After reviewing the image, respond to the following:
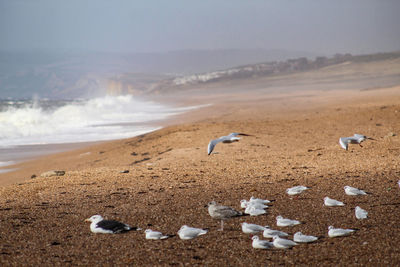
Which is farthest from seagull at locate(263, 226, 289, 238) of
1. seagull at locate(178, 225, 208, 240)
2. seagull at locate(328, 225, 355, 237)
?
seagull at locate(178, 225, 208, 240)

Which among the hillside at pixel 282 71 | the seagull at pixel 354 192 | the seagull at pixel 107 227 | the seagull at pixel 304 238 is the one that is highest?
the hillside at pixel 282 71

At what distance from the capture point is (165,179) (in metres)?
9.73

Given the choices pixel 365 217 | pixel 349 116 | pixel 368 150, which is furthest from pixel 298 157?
pixel 349 116

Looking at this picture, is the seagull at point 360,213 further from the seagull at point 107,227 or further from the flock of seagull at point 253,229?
the seagull at point 107,227

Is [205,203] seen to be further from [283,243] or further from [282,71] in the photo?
[282,71]

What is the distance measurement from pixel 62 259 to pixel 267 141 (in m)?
10.8

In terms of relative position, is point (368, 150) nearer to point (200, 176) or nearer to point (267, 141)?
point (267, 141)

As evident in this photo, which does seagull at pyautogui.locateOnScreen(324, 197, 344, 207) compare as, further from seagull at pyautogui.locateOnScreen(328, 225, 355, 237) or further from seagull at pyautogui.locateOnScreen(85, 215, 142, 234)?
seagull at pyautogui.locateOnScreen(85, 215, 142, 234)

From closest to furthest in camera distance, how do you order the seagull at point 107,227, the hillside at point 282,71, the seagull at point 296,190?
the seagull at point 107,227 < the seagull at point 296,190 < the hillside at point 282,71

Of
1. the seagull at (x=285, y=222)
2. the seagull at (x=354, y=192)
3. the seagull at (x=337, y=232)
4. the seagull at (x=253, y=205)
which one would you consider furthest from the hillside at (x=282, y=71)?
the seagull at (x=337, y=232)

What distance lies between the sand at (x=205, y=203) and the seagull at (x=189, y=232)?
0.22 feet

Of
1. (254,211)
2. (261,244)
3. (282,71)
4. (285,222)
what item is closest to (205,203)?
(254,211)

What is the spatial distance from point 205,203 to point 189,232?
5.85ft

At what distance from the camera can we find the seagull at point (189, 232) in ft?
19.4
